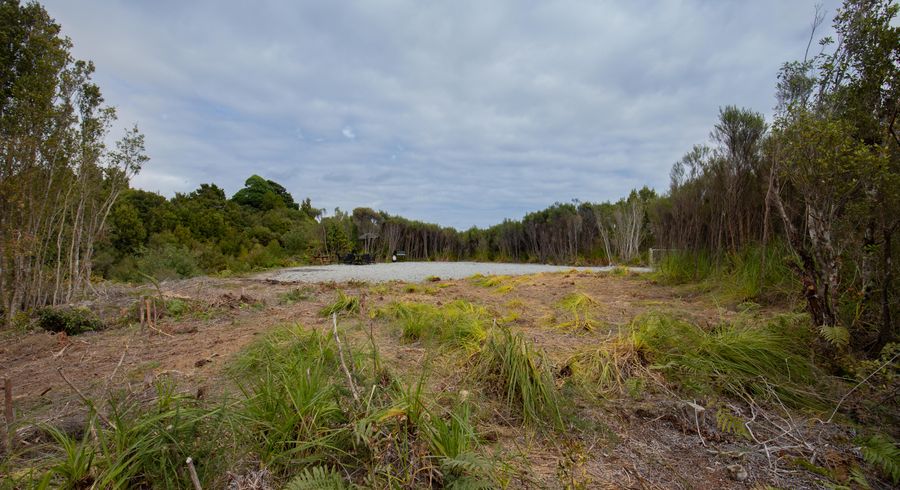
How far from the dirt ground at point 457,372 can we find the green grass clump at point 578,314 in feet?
0.40

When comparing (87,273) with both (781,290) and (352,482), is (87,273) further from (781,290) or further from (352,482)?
(781,290)

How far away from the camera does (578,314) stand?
4211 millimetres

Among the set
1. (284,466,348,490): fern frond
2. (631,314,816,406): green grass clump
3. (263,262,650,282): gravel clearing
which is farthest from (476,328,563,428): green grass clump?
(263,262,650,282): gravel clearing

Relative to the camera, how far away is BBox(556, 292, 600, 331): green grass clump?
3.57m

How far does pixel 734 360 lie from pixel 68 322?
6502 millimetres

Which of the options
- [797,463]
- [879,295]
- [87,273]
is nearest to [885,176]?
[879,295]

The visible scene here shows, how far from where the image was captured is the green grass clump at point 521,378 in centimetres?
188

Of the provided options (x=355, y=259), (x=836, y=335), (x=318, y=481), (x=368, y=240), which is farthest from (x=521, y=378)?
(x=368, y=240)

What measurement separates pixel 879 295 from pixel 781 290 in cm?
188

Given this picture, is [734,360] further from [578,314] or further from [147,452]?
[147,452]

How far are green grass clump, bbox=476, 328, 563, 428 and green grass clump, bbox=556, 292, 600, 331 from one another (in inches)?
53.9

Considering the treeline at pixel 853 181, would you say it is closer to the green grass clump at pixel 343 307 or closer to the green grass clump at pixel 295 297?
the green grass clump at pixel 343 307

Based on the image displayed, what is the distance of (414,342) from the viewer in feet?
10.3

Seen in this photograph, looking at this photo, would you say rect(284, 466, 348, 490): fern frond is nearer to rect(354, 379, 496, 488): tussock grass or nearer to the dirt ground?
rect(354, 379, 496, 488): tussock grass
